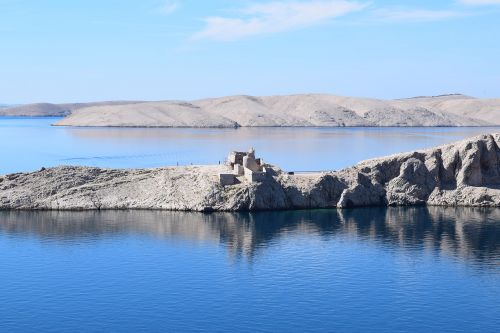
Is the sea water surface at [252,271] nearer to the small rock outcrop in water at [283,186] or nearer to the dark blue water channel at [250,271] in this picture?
the dark blue water channel at [250,271]

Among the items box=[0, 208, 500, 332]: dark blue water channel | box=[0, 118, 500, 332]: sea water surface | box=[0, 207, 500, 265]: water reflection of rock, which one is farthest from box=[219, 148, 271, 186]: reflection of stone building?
box=[0, 118, 500, 332]: sea water surface

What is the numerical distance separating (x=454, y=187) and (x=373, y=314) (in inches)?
2039

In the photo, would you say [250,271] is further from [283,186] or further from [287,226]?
[283,186]

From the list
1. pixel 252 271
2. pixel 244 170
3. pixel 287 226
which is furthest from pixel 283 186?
pixel 252 271

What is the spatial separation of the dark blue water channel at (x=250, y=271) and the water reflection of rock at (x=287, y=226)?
191 mm

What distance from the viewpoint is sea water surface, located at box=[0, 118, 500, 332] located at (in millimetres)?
52438

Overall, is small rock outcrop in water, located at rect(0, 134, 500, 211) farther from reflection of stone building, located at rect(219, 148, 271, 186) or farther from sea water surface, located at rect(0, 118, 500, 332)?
sea water surface, located at rect(0, 118, 500, 332)

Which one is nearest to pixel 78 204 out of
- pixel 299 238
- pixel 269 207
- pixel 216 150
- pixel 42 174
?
pixel 42 174

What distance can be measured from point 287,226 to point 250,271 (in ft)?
68.2

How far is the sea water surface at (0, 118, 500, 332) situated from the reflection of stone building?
5232 millimetres

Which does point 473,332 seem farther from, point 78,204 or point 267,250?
point 78,204

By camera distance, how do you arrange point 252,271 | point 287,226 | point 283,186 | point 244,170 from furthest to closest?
point 244,170 → point 283,186 → point 287,226 → point 252,271

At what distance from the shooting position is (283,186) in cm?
9669

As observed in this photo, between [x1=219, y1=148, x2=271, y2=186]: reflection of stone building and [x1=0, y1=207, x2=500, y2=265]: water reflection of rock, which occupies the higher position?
[x1=219, y1=148, x2=271, y2=186]: reflection of stone building
